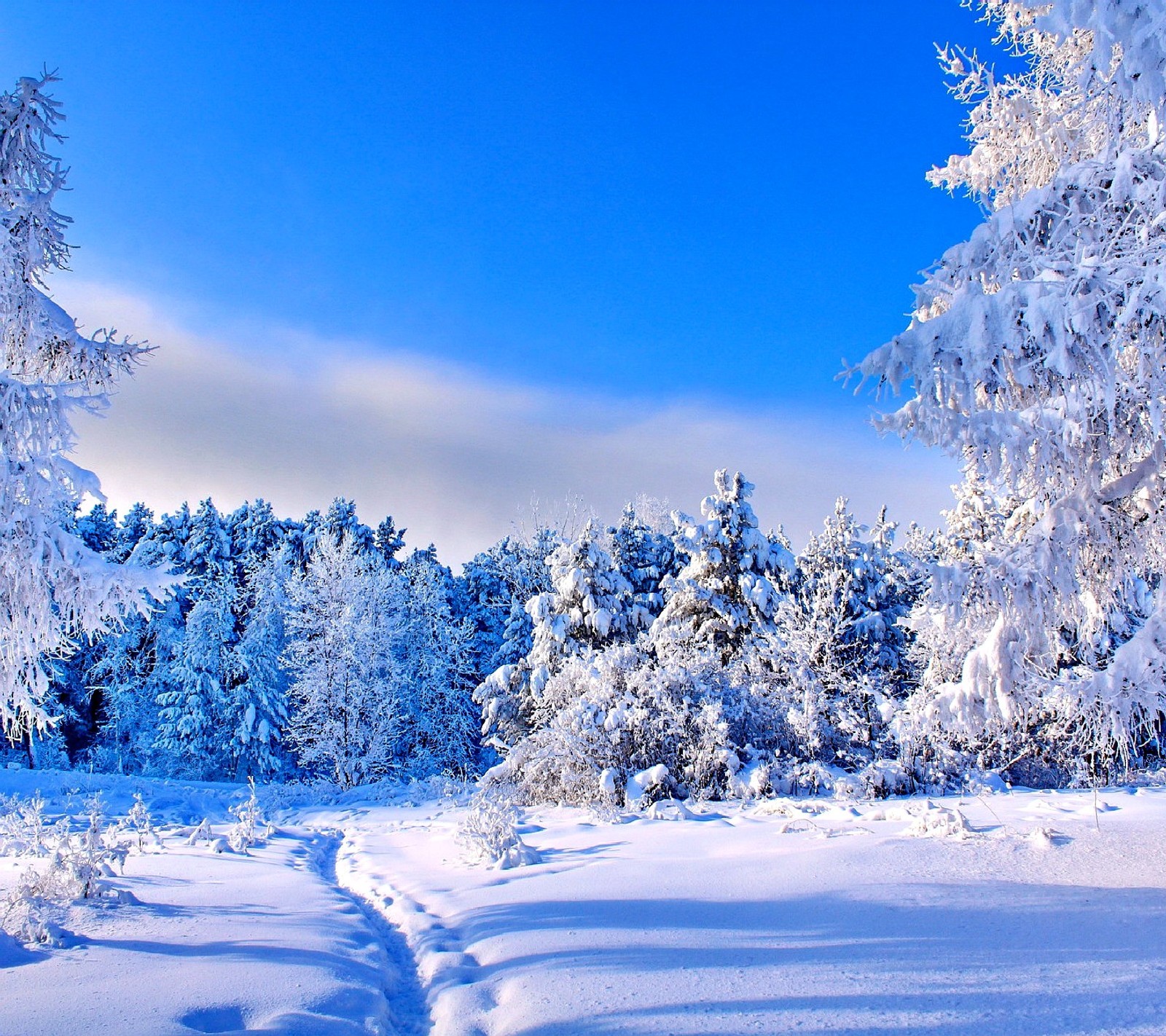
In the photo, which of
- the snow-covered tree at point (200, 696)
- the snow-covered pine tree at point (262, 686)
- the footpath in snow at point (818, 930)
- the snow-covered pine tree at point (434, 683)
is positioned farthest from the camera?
the snow-covered pine tree at point (262, 686)

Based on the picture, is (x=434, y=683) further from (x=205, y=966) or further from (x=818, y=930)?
(x=818, y=930)

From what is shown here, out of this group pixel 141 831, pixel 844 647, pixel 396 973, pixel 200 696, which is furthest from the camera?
pixel 200 696

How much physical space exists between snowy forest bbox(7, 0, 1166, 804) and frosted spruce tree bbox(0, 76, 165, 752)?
3 cm

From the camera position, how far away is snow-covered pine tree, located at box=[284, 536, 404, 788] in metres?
25.4

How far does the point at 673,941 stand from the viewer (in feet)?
14.2

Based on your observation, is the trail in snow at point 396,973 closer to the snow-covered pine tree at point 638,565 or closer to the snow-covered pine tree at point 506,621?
the snow-covered pine tree at point 506,621

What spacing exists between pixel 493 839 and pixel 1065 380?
656 centimetres

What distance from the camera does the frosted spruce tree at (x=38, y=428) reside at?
6.57m

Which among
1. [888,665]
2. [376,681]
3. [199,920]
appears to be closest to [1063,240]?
[199,920]

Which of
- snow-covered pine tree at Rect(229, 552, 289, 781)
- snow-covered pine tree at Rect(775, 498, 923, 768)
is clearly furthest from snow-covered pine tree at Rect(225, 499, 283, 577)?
snow-covered pine tree at Rect(775, 498, 923, 768)

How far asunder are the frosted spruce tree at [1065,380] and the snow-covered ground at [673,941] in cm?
136

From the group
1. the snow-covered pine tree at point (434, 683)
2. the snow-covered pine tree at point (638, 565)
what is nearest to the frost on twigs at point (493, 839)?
the snow-covered pine tree at point (638, 565)

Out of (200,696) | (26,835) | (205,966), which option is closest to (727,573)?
(26,835)

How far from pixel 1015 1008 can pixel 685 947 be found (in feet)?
5.44
